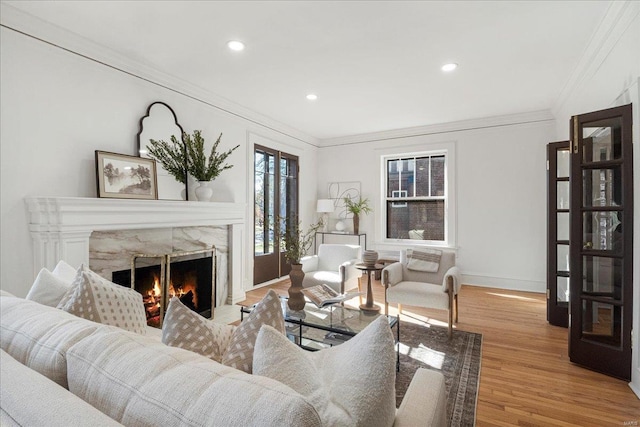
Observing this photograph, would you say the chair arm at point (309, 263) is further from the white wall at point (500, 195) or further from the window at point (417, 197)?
the white wall at point (500, 195)

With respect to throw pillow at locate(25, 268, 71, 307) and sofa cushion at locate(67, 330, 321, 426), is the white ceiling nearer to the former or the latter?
throw pillow at locate(25, 268, 71, 307)

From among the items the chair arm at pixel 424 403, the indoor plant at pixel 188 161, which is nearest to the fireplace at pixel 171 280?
the indoor plant at pixel 188 161

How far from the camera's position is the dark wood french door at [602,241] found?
2260 mm

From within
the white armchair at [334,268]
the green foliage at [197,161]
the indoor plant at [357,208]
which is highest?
the green foliage at [197,161]

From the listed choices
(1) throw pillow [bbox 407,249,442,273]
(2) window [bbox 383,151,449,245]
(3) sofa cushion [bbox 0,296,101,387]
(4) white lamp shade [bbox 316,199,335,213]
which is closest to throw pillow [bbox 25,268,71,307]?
(3) sofa cushion [bbox 0,296,101,387]

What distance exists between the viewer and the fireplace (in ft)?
10.0

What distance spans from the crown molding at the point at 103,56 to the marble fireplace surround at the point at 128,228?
128 cm

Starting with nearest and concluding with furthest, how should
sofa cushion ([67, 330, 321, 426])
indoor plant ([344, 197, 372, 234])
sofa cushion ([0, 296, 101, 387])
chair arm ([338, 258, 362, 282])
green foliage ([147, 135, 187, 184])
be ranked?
sofa cushion ([67, 330, 321, 426]), sofa cushion ([0, 296, 101, 387]), green foliage ([147, 135, 187, 184]), chair arm ([338, 258, 362, 282]), indoor plant ([344, 197, 372, 234])

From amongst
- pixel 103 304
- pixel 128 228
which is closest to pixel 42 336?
pixel 103 304

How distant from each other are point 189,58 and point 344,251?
2802 mm

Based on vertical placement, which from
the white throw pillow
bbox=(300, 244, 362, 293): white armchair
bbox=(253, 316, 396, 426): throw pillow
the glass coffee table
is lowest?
the glass coffee table

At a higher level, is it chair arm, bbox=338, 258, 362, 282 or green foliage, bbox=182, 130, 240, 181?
green foliage, bbox=182, 130, 240, 181

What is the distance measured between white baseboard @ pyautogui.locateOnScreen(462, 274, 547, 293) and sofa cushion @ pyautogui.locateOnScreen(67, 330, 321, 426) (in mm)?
5159

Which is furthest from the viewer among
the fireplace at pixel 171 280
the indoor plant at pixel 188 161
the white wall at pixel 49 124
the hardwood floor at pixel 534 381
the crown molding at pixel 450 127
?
the crown molding at pixel 450 127
